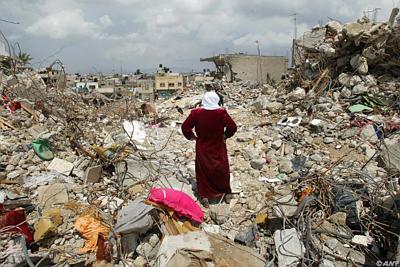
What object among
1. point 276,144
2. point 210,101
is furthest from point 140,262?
point 276,144

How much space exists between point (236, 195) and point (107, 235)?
159 centimetres

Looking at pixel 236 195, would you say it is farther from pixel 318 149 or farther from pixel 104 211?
pixel 318 149

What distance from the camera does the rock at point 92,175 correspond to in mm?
3908

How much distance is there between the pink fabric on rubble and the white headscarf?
945mm

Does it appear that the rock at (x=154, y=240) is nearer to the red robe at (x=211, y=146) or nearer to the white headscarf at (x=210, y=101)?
the red robe at (x=211, y=146)

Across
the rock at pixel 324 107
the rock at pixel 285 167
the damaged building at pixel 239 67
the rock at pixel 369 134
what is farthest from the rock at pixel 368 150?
the damaged building at pixel 239 67

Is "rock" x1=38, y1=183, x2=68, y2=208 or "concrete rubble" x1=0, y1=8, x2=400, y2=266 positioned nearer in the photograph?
"concrete rubble" x1=0, y1=8, x2=400, y2=266

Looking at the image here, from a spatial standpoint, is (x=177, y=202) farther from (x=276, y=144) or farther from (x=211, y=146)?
(x=276, y=144)

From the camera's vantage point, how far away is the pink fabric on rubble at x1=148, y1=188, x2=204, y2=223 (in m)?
3.06

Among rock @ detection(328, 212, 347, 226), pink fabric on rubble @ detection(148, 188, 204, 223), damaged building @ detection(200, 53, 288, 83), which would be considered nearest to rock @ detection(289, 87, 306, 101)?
rock @ detection(328, 212, 347, 226)

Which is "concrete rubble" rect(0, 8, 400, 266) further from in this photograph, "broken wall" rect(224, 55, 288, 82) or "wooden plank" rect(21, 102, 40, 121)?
"broken wall" rect(224, 55, 288, 82)

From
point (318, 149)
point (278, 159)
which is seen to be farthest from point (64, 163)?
point (318, 149)

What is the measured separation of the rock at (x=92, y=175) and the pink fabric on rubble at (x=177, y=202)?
1.11 m

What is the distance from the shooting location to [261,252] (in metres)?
2.94
